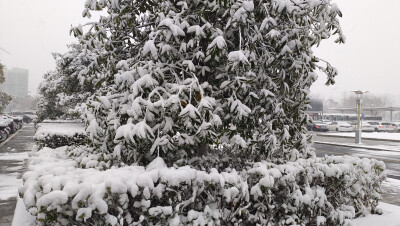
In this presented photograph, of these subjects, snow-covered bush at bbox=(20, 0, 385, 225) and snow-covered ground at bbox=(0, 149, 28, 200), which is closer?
snow-covered bush at bbox=(20, 0, 385, 225)

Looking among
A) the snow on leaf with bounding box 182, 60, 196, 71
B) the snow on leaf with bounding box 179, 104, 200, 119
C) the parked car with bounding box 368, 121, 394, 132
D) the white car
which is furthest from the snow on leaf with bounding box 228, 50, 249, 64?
the parked car with bounding box 368, 121, 394, 132

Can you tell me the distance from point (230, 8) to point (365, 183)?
10.1 ft

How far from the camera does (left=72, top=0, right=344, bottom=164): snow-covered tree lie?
3480 mm

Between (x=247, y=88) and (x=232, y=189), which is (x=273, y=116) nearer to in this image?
(x=247, y=88)

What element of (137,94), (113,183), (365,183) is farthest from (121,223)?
(365,183)

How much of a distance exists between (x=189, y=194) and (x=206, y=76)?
1890 millimetres

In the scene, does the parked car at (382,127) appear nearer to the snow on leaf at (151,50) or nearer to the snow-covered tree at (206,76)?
the snow-covered tree at (206,76)

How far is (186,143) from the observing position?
371cm

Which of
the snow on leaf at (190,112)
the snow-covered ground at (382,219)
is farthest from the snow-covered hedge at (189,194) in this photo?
the snow on leaf at (190,112)

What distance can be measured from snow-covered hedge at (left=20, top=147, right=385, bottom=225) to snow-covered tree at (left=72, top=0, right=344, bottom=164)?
49 centimetres

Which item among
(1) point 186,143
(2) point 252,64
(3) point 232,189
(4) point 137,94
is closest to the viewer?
(3) point 232,189

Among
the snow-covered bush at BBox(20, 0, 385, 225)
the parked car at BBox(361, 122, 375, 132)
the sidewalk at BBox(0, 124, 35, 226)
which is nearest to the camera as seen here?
the snow-covered bush at BBox(20, 0, 385, 225)

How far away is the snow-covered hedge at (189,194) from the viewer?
106 inches

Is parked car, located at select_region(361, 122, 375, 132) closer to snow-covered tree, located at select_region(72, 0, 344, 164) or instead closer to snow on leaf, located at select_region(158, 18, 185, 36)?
snow-covered tree, located at select_region(72, 0, 344, 164)
